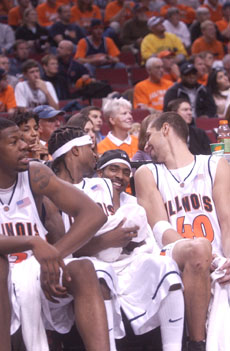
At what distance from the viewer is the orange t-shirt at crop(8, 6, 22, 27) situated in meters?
11.9

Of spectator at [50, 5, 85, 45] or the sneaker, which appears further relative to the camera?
spectator at [50, 5, 85, 45]

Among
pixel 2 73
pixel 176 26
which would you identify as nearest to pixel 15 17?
pixel 176 26

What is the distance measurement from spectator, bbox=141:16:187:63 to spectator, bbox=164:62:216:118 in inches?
90.3

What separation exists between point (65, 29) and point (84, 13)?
1040 mm

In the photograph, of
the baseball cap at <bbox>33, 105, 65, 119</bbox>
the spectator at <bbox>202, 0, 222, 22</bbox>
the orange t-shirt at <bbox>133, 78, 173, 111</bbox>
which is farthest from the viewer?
the spectator at <bbox>202, 0, 222, 22</bbox>

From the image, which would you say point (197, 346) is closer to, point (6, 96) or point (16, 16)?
point (6, 96)

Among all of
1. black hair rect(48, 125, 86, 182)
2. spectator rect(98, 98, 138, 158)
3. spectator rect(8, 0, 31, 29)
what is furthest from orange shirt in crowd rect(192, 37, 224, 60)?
black hair rect(48, 125, 86, 182)

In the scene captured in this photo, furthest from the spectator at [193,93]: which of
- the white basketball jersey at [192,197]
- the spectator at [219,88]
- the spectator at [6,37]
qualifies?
the white basketball jersey at [192,197]

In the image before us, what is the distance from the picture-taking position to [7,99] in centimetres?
855

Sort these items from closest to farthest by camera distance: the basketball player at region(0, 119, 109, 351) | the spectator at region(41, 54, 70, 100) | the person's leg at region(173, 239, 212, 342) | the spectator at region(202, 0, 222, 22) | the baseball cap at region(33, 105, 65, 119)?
the basketball player at region(0, 119, 109, 351) → the person's leg at region(173, 239, 212, 342) → the baseball cap at region(33, 105, 65, 119) → the spectator at region(41, 54, 70, 100) → the spectator at region(202, 0, 222, 22)

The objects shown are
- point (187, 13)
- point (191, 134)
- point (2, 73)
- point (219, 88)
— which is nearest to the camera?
point (191, 134)

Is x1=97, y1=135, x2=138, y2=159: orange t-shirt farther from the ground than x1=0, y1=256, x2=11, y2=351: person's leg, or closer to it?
farther from the ground

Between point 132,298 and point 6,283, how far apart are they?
2.64 ft

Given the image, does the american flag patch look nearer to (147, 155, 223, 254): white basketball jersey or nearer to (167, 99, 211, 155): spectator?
(147, 155, 223, 254): white basketball jersey
